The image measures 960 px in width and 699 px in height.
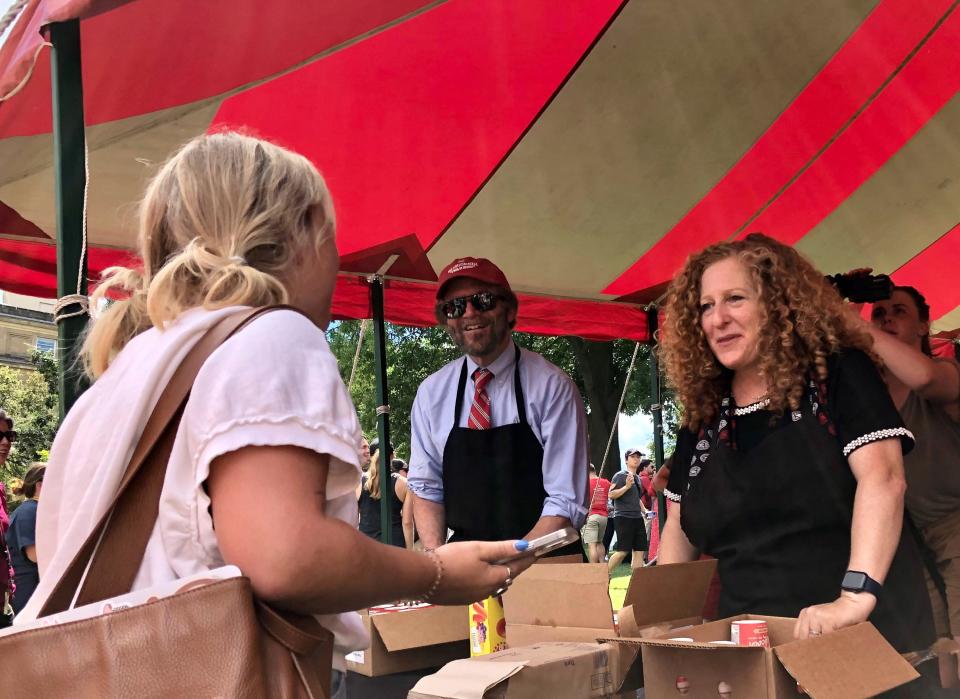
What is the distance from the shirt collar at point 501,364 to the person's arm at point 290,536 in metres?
2.19

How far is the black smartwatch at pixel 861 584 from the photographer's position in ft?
4.98

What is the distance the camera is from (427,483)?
3.02 meters

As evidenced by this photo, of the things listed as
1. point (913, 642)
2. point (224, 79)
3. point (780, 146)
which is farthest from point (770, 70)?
point (913, 642)

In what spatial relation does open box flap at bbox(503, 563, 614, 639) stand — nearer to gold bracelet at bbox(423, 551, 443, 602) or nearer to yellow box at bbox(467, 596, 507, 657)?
yellow box at bbox(467, 596, 507, 657)

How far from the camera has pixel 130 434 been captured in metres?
0.83

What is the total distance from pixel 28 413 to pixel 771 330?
24532mm

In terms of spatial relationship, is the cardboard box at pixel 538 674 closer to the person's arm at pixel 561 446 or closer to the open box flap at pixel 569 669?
the open box flap at pixel 569 669

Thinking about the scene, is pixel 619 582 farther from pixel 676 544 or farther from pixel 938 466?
pixel 676 544

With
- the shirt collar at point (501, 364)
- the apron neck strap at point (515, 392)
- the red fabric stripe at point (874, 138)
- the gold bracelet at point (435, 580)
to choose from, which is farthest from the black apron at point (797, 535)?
the red fabric stripe at point (874, 138)

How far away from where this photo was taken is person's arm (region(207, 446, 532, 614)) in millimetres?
771

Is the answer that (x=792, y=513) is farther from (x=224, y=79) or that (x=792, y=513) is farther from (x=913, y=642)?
(x=224, y=79)

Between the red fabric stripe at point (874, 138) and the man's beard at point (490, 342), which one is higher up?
the red fabric stripe at point (874, 138)

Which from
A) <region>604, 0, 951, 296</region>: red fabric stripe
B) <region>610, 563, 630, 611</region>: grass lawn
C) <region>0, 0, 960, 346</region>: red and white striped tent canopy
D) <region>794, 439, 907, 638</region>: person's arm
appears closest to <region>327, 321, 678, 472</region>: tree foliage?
<region>610, 563, 630, 611</region>: grass lawn

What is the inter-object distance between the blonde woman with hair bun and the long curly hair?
0.98 m
